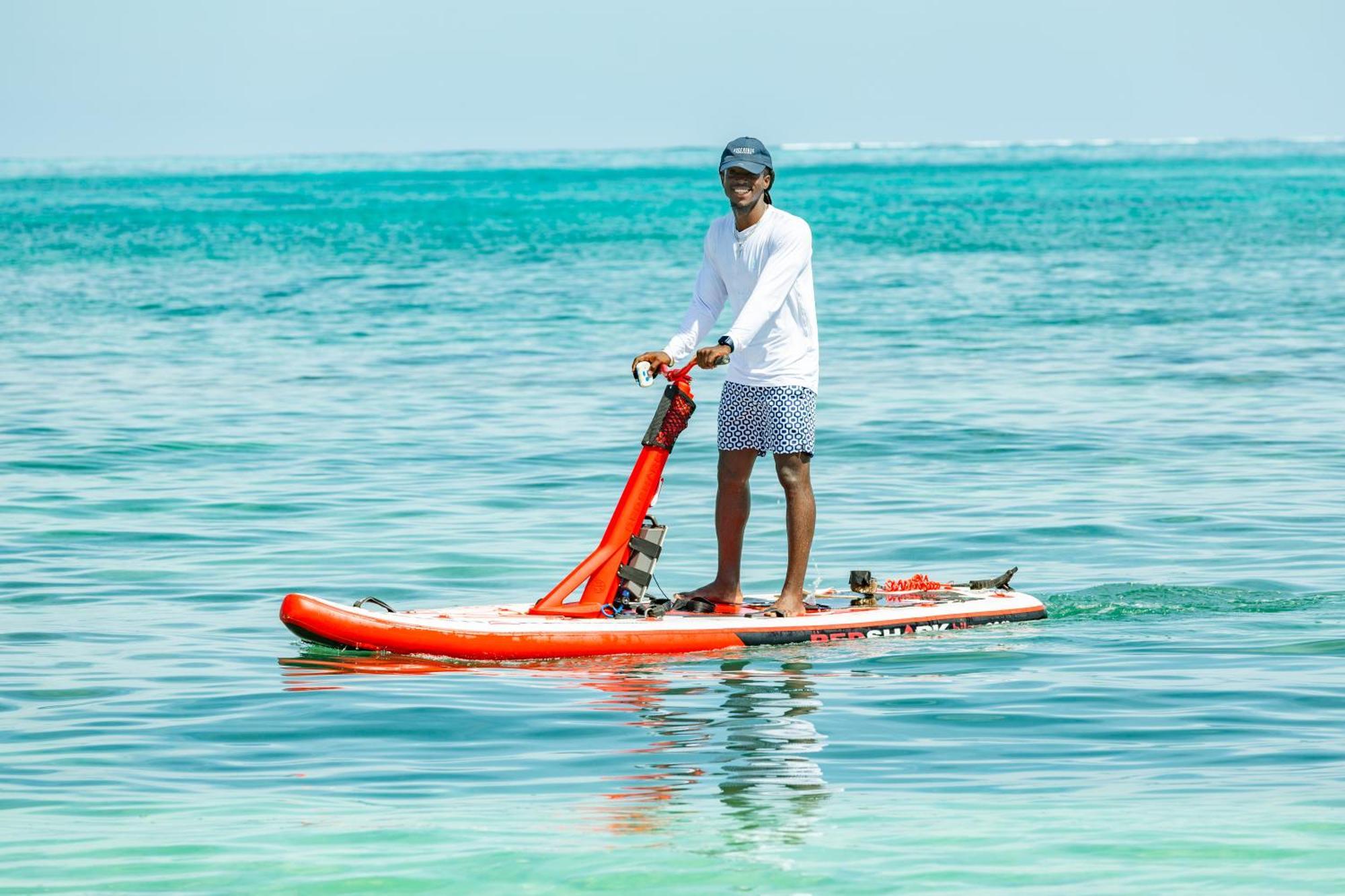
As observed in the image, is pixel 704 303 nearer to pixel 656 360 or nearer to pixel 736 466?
pixel 656 360

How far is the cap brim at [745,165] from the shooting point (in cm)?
781

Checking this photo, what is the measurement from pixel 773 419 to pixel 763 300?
0.55 metres

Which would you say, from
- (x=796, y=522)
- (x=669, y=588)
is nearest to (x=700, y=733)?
(x=796, y=522)

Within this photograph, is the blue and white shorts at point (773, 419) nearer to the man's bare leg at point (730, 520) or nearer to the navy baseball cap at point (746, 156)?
the man's bare leg at point (730, 520)

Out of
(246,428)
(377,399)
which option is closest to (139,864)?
(246,428)

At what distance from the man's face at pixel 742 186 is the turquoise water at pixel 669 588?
194cm

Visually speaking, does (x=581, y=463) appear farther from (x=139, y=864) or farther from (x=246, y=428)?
(x=139, y=864)

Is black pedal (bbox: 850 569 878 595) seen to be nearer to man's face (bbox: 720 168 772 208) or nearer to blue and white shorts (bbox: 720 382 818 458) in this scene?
blue and white shorts (bbox: 720 382 818 458)

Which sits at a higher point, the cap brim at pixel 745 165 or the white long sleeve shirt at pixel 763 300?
the cap brim at pixel 745 165

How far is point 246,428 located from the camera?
52.4ft

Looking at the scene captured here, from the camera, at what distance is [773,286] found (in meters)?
7.80

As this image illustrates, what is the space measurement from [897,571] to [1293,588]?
79.7 inches

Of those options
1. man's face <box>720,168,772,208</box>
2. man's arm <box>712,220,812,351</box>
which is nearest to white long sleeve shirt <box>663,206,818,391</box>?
man's arm <box>712,220,812,351</box>

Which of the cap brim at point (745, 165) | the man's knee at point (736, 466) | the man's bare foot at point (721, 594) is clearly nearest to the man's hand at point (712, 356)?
the man's knee at point (736, 466)
